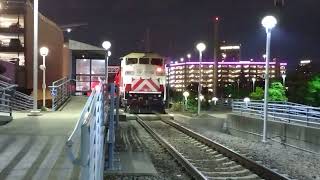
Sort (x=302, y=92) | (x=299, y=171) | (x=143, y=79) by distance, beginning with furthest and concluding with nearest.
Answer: (x=302, y=92), (x=143, y=79), (x=299, y=171)

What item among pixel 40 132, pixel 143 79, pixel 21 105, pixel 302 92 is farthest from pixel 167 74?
pixel 40 132

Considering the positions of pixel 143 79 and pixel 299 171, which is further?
pixel 143 79

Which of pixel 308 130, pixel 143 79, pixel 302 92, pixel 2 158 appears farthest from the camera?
pixel 302 92

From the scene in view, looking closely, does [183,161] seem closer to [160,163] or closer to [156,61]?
[160,163]

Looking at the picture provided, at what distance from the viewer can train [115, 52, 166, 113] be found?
1539 inches

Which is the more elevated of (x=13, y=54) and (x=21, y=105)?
(x=13, y=54)

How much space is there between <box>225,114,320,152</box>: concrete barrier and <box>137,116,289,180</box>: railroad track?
12.2 feet

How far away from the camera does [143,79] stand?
128ft

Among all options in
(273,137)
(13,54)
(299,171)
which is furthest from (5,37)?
(299,171)

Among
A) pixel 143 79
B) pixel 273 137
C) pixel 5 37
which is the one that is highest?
pixel 5 37

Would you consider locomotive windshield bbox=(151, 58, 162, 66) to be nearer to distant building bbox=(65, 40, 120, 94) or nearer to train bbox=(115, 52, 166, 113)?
train bbox=(115, 52, 166, 113)

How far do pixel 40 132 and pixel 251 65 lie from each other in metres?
138

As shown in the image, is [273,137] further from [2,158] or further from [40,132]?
[2,158]

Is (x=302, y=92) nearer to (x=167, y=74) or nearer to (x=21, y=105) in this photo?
(x=167, y=74)
